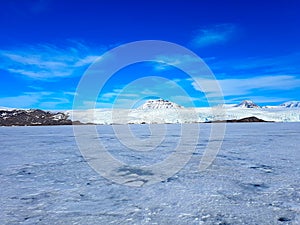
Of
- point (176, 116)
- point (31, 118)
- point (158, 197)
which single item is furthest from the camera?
point (31, 118)

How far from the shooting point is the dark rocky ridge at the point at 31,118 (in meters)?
77.7

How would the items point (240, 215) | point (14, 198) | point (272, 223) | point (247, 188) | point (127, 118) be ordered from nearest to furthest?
point (272, 223)
point (240, 215)
point (14, 198)
point (247, 188)
point (127, 118)

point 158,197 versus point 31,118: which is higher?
point 31,118

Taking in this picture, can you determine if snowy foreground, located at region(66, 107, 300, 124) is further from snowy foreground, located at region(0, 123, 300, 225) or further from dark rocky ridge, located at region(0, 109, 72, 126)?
snowy foreground, located at region(0, 123, 300, 225)

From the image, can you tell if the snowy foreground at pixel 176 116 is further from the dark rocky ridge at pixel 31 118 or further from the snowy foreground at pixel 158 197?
the snowy foreground at pixel 158 197

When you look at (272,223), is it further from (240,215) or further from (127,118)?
(127,118)

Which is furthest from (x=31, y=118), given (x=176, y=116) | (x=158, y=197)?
(x=158, y=197)

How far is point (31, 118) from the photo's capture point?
274 ft

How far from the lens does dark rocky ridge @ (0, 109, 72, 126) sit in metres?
77.7

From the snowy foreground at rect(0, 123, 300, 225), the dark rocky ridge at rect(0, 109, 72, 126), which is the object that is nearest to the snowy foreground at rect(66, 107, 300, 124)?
the dark rocky ridge at rect(0, 109, 72, 126)

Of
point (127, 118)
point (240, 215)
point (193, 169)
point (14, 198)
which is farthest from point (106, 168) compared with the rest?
point (127, 118)

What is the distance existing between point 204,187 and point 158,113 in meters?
78.8

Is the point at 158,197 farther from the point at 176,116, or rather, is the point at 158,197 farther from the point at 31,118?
the point at 31,118

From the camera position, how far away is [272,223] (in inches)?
92.2
